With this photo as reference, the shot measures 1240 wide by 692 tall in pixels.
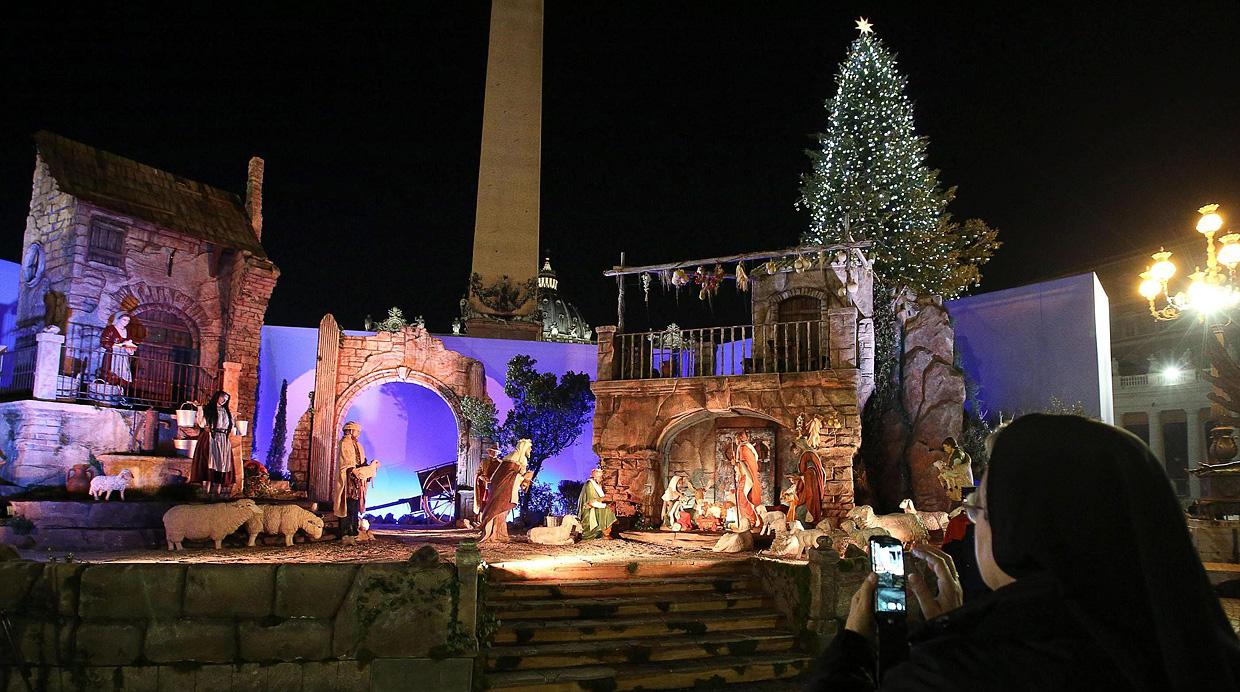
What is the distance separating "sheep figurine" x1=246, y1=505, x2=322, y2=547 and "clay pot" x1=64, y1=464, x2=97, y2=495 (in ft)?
12.0

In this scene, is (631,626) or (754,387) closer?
(631,626)

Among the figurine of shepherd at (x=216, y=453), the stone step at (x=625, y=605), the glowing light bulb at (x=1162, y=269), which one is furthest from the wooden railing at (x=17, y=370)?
the glowing light bulb at (x=1162, y=269)

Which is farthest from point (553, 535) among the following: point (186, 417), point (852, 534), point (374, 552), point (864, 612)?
point (864, 612)

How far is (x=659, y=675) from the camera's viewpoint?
7.79 meters

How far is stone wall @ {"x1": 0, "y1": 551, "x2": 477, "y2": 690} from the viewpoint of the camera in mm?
6941

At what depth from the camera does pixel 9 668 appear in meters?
6.98

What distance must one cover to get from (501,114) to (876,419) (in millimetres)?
13901

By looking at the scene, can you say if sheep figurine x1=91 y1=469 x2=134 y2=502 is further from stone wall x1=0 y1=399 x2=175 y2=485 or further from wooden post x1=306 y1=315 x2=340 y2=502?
wooden post x1=306 y1=315 x2=340 y2=502

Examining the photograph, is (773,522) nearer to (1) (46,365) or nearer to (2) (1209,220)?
(2) (1209,220)

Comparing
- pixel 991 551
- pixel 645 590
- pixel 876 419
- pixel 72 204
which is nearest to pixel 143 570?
pixel 645 590

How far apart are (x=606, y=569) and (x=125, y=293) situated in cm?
1249

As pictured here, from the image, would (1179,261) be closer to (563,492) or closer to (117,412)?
(563,492)

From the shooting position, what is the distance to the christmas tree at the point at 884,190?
1978 centimetres

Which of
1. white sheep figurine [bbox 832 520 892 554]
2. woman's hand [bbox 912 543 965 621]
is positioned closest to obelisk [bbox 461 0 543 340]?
white sheep figurine [bbox 832 520 892 554]
